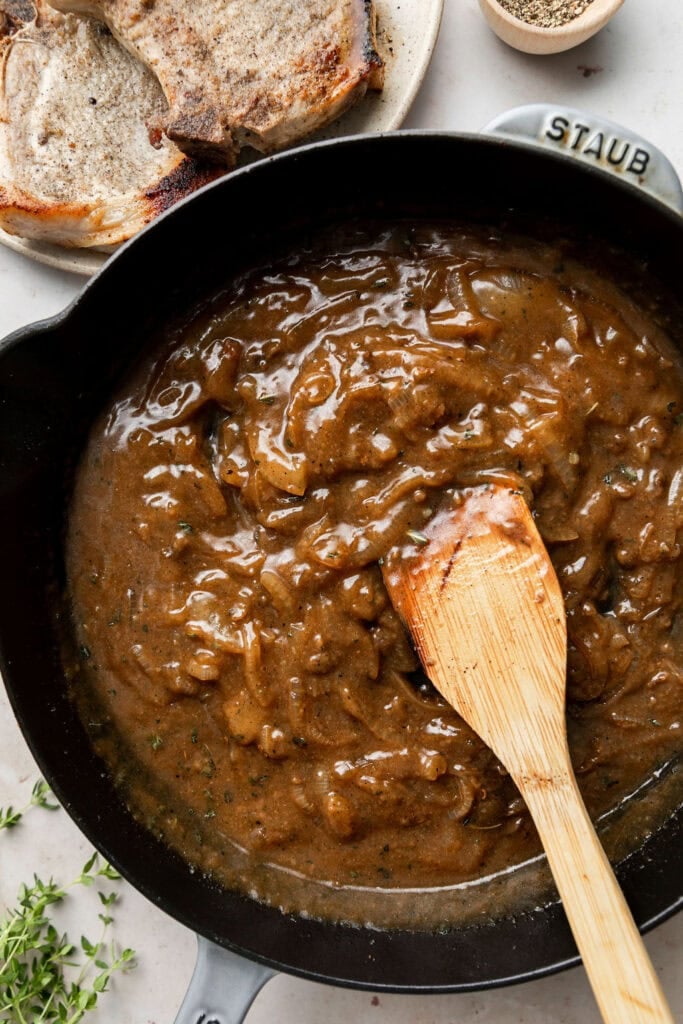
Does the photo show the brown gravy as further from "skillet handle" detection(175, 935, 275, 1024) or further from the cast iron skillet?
"skillet handle" detection(175, 935, 275, 1024)

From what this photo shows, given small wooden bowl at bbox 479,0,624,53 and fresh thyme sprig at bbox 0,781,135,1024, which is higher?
small wooden bowl at bbox 479,0,624,53

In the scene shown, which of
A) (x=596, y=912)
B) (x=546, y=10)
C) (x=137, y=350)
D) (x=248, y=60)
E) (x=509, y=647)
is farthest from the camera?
(x=546, y=10)

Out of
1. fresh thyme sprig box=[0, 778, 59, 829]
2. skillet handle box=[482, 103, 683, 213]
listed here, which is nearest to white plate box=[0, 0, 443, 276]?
skillet handle box=[482, 103, 683, 213]

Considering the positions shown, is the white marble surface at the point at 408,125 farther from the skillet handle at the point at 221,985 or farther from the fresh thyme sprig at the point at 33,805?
the skillet handle at the point at 221,985

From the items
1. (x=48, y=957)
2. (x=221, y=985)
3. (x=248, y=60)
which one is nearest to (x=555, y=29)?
(x=248, y=60)

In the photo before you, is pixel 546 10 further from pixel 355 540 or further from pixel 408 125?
pixel 355 540

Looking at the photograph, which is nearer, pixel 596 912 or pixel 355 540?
pixel 596 912
